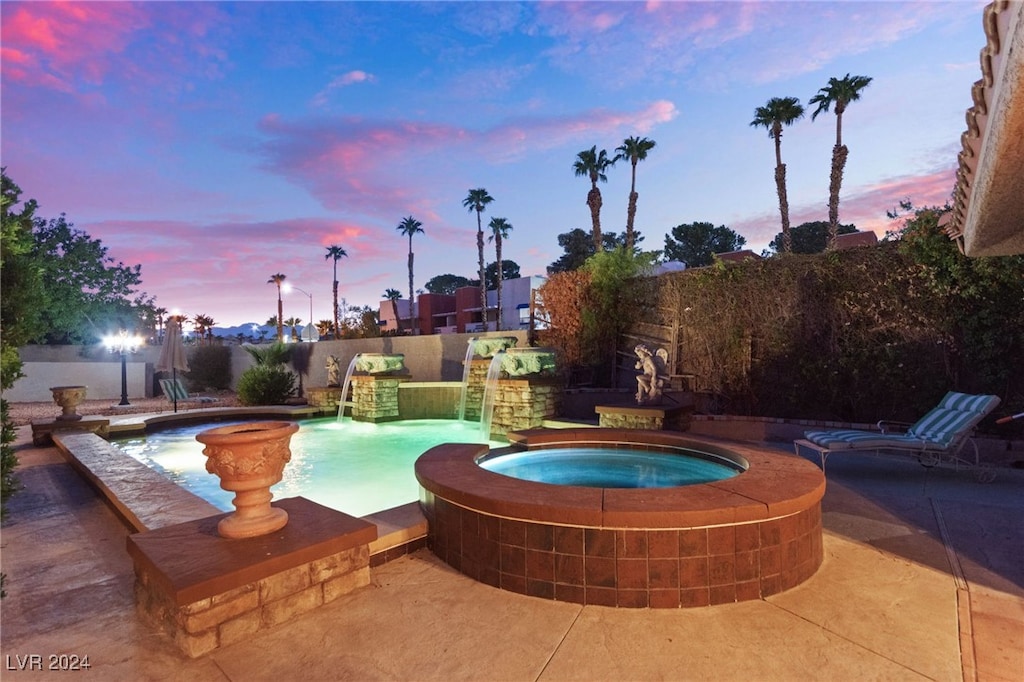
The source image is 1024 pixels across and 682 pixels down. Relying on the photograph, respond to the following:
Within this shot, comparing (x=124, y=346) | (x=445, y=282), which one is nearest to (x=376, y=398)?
(x=124, y=346)

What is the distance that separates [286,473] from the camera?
682 cm

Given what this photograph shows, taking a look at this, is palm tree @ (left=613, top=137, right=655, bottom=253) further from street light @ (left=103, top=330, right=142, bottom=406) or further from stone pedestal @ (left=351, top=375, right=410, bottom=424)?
street light @ (left=103, top=330, right=142, bottom=406)

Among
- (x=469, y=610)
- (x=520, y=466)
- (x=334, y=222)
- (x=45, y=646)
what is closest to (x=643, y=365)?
(x=520, y=466)

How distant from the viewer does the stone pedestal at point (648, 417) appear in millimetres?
7258

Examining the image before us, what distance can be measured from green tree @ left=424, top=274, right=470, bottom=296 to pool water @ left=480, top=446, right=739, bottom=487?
53.7m

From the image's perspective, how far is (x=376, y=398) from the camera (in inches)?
443

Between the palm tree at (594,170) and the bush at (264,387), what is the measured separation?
17156mm

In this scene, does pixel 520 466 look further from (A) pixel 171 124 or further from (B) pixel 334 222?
(B) pixel 334 222

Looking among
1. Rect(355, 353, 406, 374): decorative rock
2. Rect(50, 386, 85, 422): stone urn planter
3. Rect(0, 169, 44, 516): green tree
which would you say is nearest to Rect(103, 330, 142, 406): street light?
Rect(50, 386, 85, 422): stone urn planter

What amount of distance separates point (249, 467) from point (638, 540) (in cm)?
233

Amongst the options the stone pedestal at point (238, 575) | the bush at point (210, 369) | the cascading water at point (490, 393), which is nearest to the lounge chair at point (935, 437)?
the stone pedestal at point (238, 575)

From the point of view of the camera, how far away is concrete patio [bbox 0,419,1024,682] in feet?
6.99

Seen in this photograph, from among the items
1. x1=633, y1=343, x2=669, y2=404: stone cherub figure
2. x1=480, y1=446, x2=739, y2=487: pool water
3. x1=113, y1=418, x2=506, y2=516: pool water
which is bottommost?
x1=113, y1=418, x2=506, y2=516: pool water

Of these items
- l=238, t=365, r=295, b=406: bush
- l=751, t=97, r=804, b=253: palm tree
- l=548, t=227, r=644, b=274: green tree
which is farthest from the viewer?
l=548, t=227, r=644, b=274: green tree
